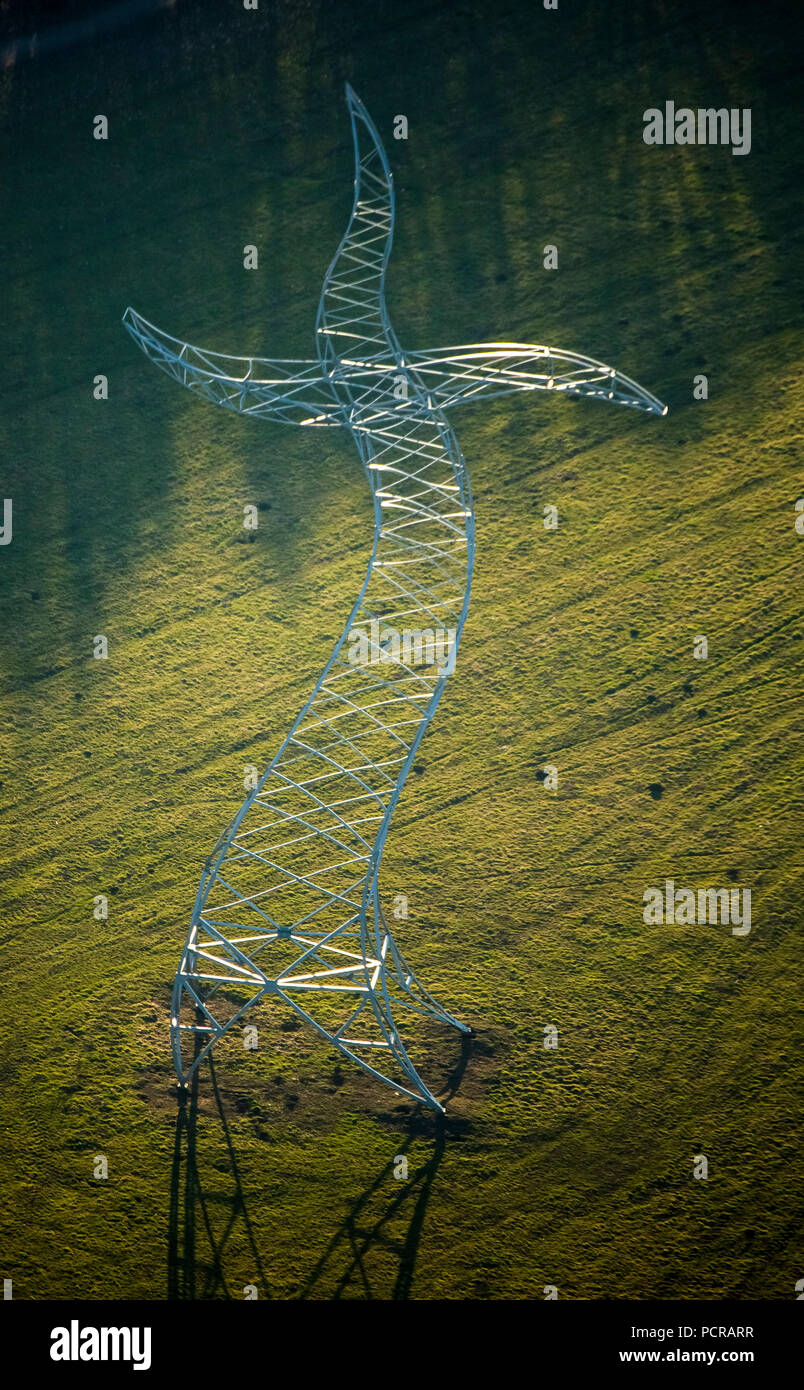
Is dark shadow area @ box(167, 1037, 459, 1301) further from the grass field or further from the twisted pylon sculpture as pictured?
the twisted pylon sculpture

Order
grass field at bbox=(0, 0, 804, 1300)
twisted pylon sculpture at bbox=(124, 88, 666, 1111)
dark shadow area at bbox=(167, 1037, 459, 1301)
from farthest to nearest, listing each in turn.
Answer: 1. grass field at bbox=(0, 0, 804, 1300)
2. dark shadow area at bbox=(167, 1037, 459, 1301)
3. twisted pylon sculpture at bbox=(124, 88, 666, 1111)

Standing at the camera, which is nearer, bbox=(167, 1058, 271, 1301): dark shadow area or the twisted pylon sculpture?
the twisted pylon sculpture

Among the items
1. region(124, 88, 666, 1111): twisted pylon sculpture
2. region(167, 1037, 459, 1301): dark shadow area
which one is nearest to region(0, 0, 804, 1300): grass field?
region(167, 1037, 459, 1301): dark shadow area

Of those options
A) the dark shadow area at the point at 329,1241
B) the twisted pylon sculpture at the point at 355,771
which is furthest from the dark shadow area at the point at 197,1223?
the twisted pylon sculpture at the point at 355,771

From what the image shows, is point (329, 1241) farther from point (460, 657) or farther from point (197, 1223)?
point (460, 657)

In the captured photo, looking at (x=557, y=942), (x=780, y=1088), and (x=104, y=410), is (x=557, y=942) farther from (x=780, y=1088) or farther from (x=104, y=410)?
(x=104, y=410)

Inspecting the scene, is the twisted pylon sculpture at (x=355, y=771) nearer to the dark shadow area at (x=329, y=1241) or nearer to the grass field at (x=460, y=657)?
the grass field at (x=460, y=657)

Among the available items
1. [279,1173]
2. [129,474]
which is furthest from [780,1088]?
[129,474]
